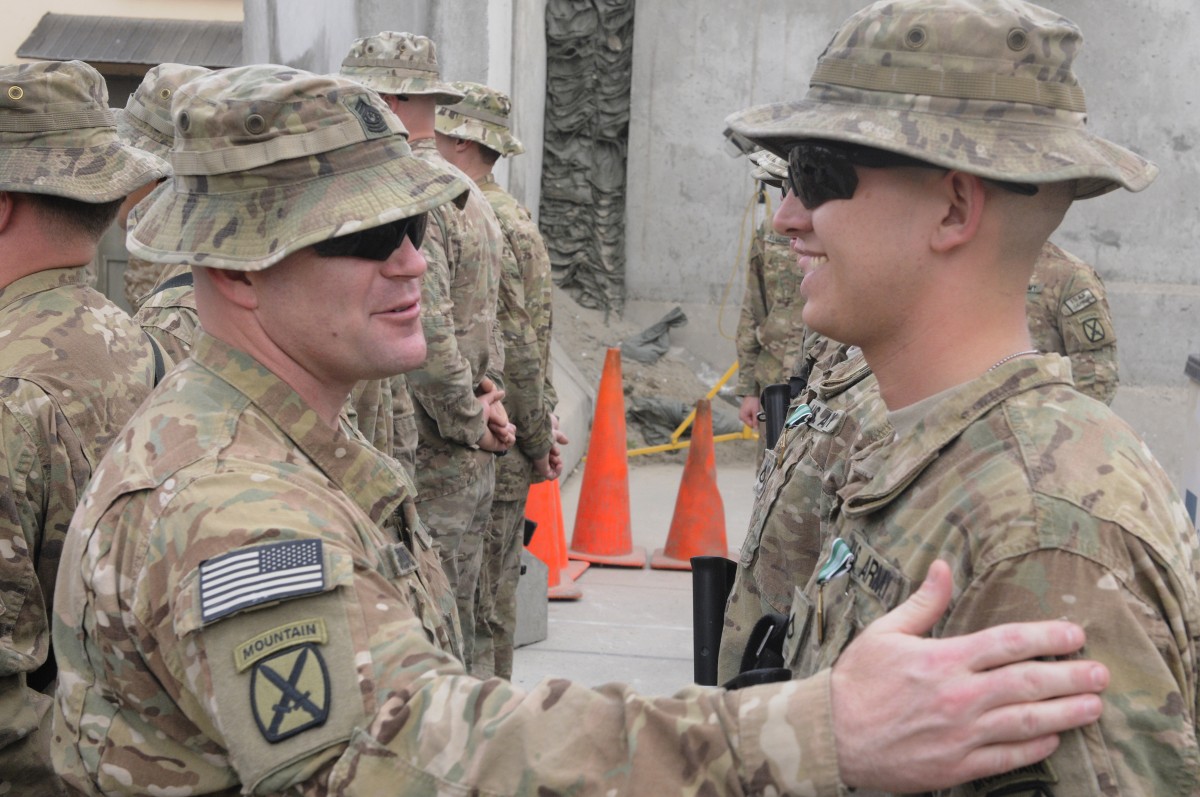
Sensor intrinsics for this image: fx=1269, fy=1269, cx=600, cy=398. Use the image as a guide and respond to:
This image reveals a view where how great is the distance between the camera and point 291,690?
1.71m

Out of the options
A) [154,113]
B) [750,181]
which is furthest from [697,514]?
Result: [750,181]

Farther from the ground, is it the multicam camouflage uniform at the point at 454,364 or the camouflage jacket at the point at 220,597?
the camouflage jacket at the point at 220,597

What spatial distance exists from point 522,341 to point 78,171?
2.65 metres

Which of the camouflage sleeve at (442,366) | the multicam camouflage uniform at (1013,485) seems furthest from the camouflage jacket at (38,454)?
the multicam camouflage uniform at (1013,485)

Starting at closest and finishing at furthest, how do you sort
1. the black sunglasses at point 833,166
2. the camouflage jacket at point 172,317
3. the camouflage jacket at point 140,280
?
the black sunglasses at point 833,166 → the camouflage jacket at point 172,317 → the camouflage jacket at point 140,280

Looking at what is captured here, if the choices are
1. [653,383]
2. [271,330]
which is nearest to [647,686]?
[271,330]

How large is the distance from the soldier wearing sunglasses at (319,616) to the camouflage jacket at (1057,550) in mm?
77

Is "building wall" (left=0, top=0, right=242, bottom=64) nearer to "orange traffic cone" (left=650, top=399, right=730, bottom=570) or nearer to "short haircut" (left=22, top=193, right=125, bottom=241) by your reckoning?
"orange traffic cone" (left=650, top=399, right=730, bottom=570)

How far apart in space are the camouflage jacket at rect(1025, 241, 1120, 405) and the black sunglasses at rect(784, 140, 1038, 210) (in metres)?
4.04

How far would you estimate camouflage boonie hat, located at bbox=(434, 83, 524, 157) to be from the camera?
574 centimetres

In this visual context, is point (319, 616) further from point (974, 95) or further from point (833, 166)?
point (974, 95)

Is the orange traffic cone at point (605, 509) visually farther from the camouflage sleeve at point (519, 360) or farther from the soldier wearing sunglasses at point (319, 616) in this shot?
the soldier wearing sunglasses at point (319, 616)

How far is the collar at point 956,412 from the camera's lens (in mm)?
1907

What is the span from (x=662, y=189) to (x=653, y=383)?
6.59 ft
